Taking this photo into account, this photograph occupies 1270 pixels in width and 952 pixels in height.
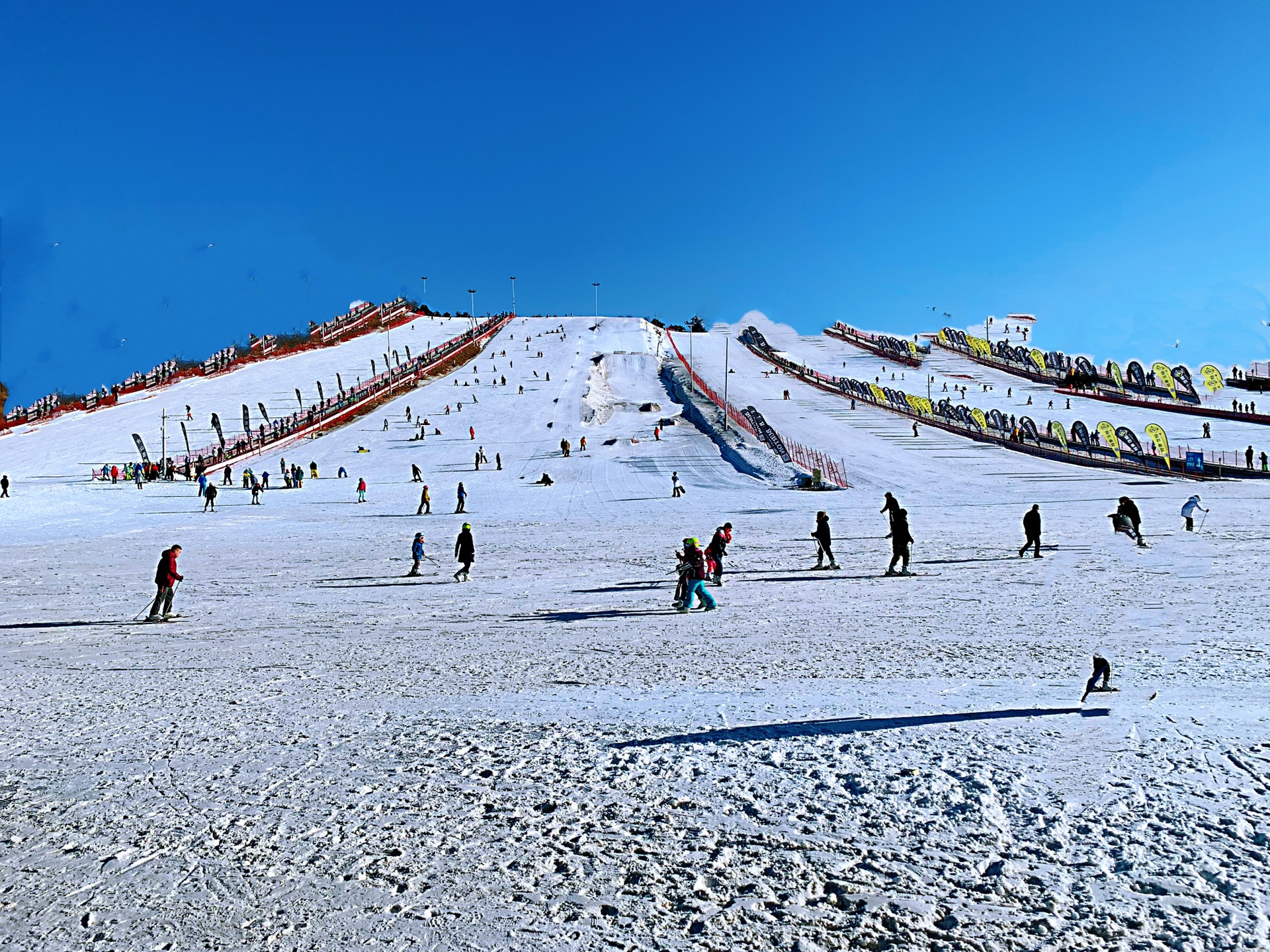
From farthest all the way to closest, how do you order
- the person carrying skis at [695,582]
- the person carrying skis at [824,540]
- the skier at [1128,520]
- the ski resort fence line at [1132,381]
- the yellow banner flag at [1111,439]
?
the ski resort fence line at [1132,381], the yellow banner flag at [1111,439], the skier at [1128,520], the person carrying skis at [824,540], the person carrying skis at [695,582]

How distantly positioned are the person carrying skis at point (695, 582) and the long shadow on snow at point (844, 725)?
510 cm

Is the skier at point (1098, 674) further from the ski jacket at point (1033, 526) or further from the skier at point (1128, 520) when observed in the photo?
the skier at point (1128, 520)

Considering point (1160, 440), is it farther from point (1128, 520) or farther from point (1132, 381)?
point (1132, 381)

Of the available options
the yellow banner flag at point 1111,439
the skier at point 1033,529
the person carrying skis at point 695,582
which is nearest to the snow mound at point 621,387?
the yellow banner flag at point 1111,439

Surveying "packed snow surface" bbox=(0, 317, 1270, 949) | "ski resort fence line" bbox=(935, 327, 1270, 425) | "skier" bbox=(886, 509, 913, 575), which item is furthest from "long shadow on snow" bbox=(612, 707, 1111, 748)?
"ski resort fence line" bbox=(935, 327, 1270, 425)

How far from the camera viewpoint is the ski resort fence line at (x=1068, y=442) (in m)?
31.4

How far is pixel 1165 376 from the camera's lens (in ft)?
171

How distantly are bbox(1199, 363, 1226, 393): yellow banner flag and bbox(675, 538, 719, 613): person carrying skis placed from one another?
52900 millimetres

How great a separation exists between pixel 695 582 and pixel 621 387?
50.3 metres

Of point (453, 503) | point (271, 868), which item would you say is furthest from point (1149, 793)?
point (453, 503)

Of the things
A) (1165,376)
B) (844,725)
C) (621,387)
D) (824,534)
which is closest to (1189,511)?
(824,534)

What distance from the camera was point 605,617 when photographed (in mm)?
11461

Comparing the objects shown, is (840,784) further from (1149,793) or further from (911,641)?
(911,641)

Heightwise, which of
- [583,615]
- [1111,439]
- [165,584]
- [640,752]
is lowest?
[640,752]
